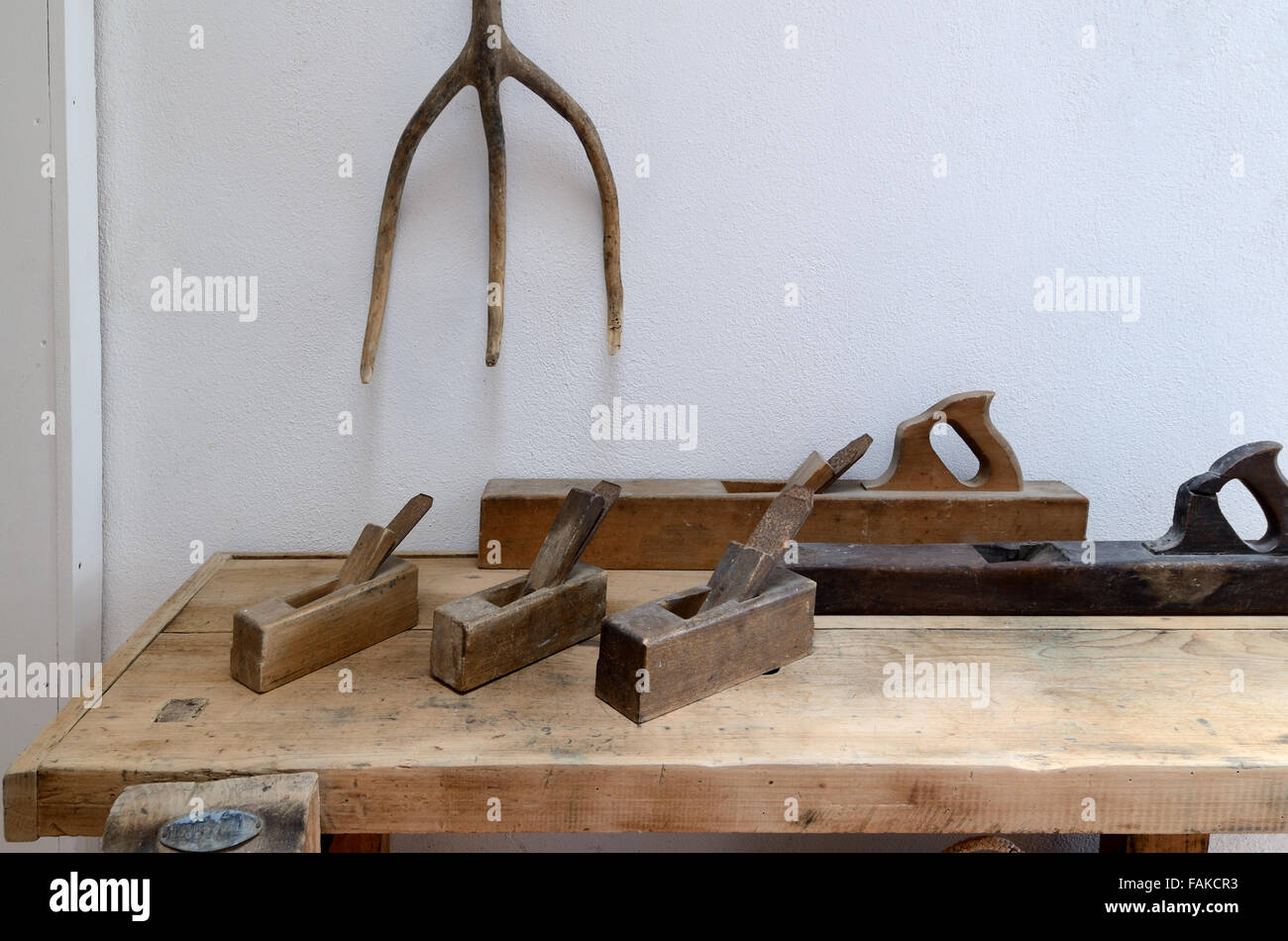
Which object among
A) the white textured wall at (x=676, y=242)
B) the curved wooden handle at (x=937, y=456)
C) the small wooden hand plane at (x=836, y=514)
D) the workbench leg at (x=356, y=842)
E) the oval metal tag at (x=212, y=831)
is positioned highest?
the white textured wall at (x=676, y=242)

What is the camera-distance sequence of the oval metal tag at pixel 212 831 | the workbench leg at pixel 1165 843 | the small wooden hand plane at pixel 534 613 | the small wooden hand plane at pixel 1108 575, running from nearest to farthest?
the oval metal tag at pixel 212 831 → the small wooden hand plane at pixel 534 613 → the small wooden hand plane at pixel 1108 575 → the workbench leg at pixel 1165 843

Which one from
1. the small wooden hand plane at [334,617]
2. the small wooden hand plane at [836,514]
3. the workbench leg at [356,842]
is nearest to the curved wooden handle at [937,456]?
the small wooden hand plane at [836,514]

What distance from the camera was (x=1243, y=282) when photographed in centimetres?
153

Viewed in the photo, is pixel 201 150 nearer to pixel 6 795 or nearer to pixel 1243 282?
pixel 6 795

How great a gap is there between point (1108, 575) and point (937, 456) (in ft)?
0.97

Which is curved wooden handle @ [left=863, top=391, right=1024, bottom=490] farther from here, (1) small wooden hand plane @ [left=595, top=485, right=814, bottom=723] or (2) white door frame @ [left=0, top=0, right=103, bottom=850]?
(2) white door frame @ [left=0, top=0, right=103, bottom=850]

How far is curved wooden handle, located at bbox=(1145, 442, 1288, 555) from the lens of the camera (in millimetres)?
1273

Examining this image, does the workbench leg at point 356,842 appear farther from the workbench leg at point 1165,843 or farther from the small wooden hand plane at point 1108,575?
the workbench leg at point 1165,843

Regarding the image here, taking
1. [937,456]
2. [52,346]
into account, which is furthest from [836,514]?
[52,346]

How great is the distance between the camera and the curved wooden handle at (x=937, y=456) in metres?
1.42

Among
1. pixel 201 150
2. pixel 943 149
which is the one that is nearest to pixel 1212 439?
pixel 943 149

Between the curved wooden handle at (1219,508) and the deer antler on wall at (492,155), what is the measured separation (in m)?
0.82

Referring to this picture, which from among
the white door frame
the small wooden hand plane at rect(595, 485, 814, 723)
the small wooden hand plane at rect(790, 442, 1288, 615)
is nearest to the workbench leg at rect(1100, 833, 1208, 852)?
the small wooden hand plane at rect(790, 442, 1288, 615)

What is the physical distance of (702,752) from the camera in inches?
36.3
